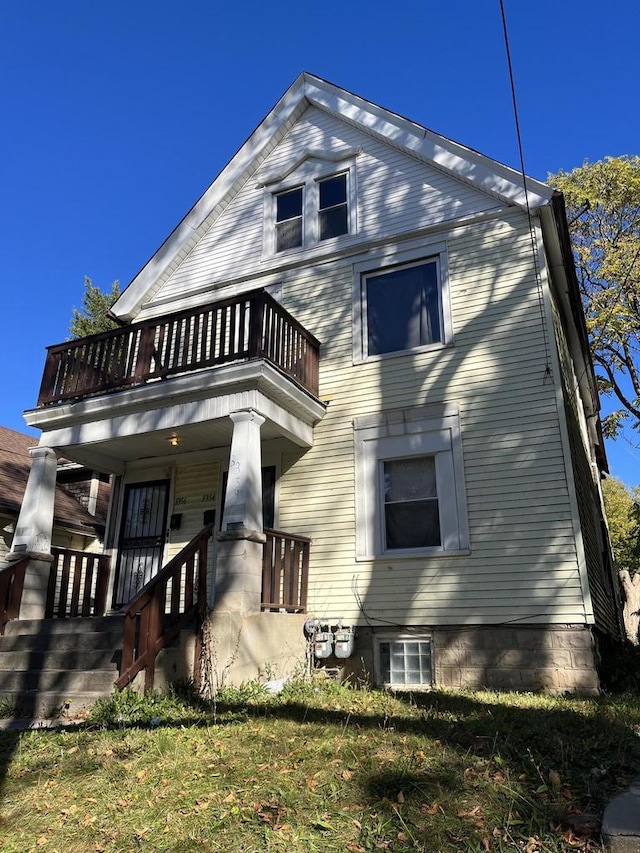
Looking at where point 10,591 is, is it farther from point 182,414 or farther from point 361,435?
point 361,435

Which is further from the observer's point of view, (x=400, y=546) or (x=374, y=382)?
(x=374, y=382)

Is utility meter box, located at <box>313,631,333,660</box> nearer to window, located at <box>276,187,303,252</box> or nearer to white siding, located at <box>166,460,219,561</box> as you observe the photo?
white siding, located at <box>166,460,219,561</box>

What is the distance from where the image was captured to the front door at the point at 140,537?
1024cm

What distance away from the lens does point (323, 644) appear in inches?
322

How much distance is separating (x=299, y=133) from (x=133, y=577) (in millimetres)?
8587

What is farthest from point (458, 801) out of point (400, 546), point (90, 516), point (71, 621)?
point (90, 516)

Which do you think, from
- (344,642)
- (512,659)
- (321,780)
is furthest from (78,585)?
(321,780)

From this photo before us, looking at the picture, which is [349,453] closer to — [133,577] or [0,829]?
[133,577]

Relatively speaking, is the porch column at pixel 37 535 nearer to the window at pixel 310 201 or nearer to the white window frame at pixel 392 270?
the white window frame at pixel 392 270

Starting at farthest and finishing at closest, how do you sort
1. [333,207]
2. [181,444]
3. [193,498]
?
[333,207] → [193,498] → [181,444]

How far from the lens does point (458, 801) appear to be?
3.35 metres

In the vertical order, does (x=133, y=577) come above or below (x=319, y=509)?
below

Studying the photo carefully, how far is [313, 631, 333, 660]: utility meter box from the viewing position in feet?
26.6

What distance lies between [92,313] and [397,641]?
22.6 metres
